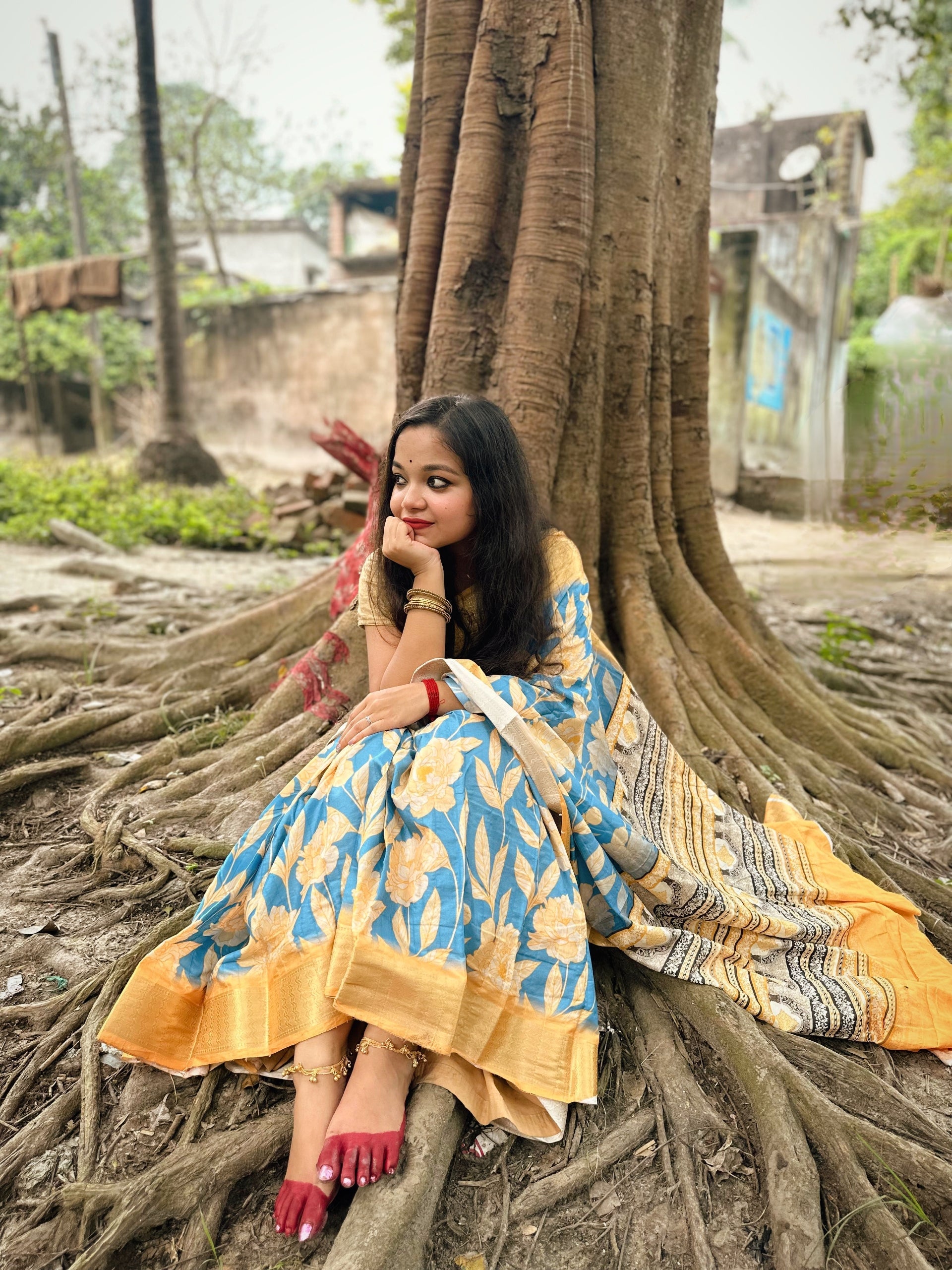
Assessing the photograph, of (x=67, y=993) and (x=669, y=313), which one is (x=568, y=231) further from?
(x=67, y=993)

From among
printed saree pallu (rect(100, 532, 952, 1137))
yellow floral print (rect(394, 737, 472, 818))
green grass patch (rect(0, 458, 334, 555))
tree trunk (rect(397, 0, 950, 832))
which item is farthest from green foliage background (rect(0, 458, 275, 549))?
yellow floral print (rect(394, 737, 472, 818))

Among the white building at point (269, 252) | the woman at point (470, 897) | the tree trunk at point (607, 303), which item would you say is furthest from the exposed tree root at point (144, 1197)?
the white building at point (269, 252)

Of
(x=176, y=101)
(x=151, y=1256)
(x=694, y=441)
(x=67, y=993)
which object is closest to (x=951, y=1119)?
(x=151, y=1256)

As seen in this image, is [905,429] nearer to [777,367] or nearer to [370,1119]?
[370,1119]

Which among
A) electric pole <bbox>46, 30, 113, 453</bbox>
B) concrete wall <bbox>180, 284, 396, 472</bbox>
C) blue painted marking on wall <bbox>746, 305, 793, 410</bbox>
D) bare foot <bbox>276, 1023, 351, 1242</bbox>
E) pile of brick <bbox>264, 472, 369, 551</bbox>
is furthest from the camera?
electric pole <bbox>46, 30, 113, 453</bbox>

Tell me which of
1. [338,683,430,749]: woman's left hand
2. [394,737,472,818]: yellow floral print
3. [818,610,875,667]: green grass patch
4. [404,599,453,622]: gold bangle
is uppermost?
[404,599,453,622]: gold bangle

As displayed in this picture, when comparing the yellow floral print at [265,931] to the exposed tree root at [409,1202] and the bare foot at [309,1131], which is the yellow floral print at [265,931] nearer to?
the bare foot at [309,1131]

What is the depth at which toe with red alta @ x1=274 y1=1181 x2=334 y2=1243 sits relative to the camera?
149 cm

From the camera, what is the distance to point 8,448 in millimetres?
15805

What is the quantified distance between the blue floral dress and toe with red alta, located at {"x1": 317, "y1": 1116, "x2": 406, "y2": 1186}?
0.18 metres

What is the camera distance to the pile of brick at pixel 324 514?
316 inches

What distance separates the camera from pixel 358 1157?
1537 mm

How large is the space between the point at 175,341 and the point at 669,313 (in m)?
8.61

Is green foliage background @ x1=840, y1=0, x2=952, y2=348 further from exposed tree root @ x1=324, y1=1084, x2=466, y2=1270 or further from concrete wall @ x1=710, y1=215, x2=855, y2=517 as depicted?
exposed tree root @ x1=324, y1=1084, x2=466, y2=1270
